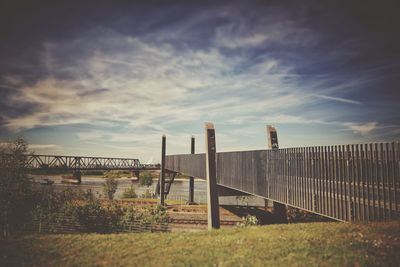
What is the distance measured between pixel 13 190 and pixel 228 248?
25641mm

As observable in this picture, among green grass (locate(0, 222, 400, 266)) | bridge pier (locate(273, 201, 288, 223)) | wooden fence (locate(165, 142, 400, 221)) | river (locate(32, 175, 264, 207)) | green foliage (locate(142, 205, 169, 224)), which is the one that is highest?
wooden fence (locate(165, 142, 400, 221))

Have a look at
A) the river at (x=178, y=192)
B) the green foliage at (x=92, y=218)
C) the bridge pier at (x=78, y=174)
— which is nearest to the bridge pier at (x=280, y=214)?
the green foliage at (x=92, y=218)

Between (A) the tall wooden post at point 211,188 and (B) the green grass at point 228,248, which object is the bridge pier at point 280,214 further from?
(B) the green grass at point 228,248

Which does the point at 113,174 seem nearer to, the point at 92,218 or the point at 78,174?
the point at 78,174

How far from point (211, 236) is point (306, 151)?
5971 mm

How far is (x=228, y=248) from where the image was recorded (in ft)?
26.9

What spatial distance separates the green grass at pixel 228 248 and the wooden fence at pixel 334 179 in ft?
2.69

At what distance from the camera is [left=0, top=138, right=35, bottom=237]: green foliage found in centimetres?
2416

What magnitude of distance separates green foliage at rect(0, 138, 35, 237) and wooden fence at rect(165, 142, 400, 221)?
2290 cm

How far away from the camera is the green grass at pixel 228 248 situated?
21.7 feet

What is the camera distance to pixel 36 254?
984cm

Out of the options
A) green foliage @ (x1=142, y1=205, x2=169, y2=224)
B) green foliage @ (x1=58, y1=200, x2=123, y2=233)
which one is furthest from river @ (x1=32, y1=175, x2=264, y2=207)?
green foliage @ (x1=142, y1=205, x2=169, y2=224)

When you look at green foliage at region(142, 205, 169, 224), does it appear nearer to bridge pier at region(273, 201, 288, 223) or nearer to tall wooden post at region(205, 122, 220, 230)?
tall wooden post at region(205, 122, 220, 230)

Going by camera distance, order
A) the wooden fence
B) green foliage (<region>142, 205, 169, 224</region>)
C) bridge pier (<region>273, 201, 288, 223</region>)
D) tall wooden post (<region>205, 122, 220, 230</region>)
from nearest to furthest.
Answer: the wooden fence
tall wooden post (<region>205, 122, 220, 230</region>)
bridge pier (<region>273, 201, 288, 223</region>)
green foliage (<region>142, 205, 169, 224</region>)
